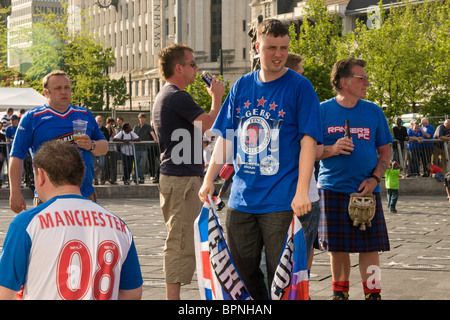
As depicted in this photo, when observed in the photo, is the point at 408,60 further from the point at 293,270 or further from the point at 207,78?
the point at 293,270

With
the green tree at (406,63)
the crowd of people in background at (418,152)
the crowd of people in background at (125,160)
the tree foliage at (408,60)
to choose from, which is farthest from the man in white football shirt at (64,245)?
the green tree at (406,63)

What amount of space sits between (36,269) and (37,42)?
171 ft

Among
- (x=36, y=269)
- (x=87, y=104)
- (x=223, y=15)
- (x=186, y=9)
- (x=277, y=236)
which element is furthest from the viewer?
(x=186, y=9)

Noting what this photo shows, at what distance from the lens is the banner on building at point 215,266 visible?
15.2 ft

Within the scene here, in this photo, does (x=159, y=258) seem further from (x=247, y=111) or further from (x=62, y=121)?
(x=247, y=111)

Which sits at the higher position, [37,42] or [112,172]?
[37,42]

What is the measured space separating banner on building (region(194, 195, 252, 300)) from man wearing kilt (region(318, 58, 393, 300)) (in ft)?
5.55

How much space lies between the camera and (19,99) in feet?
94.9

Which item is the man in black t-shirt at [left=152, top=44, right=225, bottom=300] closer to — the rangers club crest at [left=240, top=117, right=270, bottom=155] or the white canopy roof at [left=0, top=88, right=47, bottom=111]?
the rangers club crest at [left=240, top=117, right=270, bottom=155]

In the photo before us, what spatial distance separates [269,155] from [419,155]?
60.7ft

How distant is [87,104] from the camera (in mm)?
63500

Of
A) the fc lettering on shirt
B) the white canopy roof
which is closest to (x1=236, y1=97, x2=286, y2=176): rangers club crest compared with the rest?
the fc lettering on shirt

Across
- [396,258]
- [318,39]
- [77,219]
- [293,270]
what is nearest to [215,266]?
[293,270]
